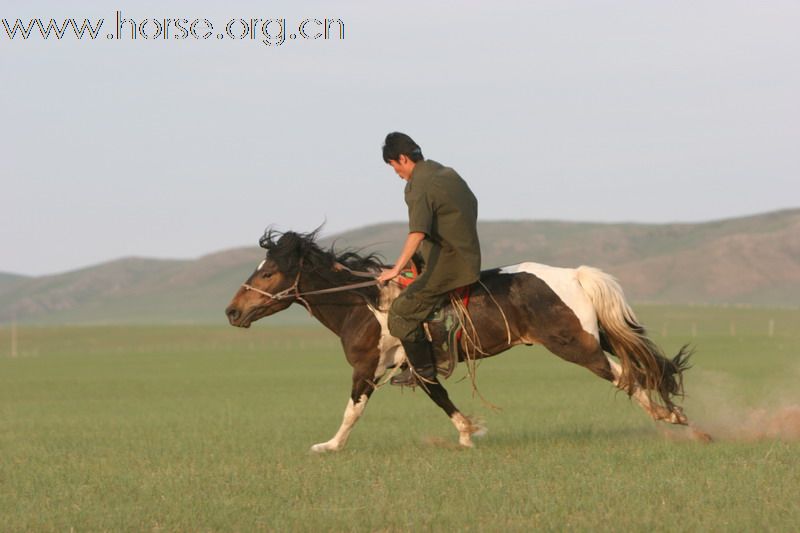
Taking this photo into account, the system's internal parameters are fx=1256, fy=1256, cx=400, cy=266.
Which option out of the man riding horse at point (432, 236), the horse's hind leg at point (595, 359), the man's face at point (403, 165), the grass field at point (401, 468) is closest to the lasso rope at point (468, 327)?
the man riding horse at point (432, 236)

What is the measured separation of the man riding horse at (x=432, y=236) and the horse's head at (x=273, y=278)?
1.23m

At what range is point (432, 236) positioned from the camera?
38.0 ft

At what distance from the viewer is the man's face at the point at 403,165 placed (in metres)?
11.5

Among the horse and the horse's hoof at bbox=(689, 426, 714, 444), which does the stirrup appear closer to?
the horse

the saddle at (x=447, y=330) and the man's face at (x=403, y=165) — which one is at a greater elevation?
the man's face at (x=403, y=165)

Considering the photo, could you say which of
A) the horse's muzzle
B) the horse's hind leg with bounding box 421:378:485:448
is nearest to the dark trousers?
the horse's hind leg with bounding box 421:378:485:448

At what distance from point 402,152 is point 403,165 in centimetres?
12

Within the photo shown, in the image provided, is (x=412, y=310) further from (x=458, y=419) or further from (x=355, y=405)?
(x=458, y=419)

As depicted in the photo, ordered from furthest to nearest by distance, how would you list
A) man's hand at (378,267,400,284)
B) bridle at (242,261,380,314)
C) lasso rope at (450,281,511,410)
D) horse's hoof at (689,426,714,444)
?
bridle at (242,261,380,314) < horse's hoof at (689,426,714,444) < lasso rope at (450,281,511,410) < man's hand at (378,267,400,284)

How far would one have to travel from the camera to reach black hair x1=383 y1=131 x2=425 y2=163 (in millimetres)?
11500

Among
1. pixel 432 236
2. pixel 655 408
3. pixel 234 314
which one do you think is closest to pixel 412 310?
pixel 432 236

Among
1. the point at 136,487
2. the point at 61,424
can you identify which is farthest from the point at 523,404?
the point at 136,487

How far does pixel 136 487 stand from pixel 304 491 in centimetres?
159

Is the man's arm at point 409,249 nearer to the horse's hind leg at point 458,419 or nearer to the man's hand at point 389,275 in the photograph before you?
the man's hand at point 389,275
